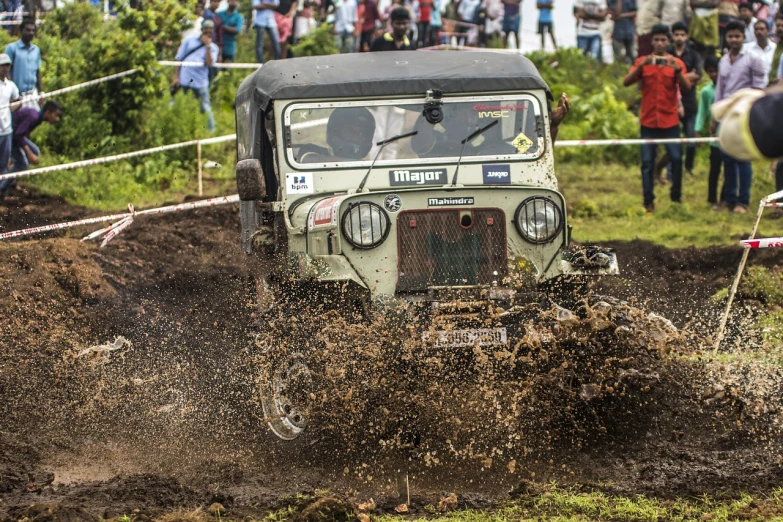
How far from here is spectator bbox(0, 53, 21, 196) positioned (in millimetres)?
12789

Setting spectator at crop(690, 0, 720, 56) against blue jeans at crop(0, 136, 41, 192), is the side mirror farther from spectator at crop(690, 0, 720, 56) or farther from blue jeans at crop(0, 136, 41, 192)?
spectator at crop(690, 0, 720, 56)

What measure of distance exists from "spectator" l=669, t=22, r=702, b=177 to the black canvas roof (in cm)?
634

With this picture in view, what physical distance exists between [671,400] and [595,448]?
0.63m

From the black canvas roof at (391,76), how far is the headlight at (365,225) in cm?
121

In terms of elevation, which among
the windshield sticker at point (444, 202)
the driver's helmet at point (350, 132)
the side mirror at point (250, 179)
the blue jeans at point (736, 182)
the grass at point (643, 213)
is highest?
the driver's helmet at point (350, 132)

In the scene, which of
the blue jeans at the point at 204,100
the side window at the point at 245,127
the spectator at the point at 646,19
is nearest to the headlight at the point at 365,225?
the side window at the point at 245,127

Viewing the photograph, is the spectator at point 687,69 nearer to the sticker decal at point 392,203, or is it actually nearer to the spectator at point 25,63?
the sticker decal at point 392,203

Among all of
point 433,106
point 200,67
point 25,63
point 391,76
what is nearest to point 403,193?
point 433,106

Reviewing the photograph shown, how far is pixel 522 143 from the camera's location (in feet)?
26.0

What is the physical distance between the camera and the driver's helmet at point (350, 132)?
775cm

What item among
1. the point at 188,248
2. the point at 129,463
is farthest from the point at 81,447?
the point at 188,248

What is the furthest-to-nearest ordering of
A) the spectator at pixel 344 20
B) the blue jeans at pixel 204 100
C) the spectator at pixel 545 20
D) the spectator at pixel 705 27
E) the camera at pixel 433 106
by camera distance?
the spectator at pixel 545 20 < the spectator at pixel 344 20 < the blue jeans at pixel 204 100 < the spectator at pixel 705 27 < the camera at pixel 433 106

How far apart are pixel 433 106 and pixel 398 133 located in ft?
1.00

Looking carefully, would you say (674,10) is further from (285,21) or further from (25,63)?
(25,63)
